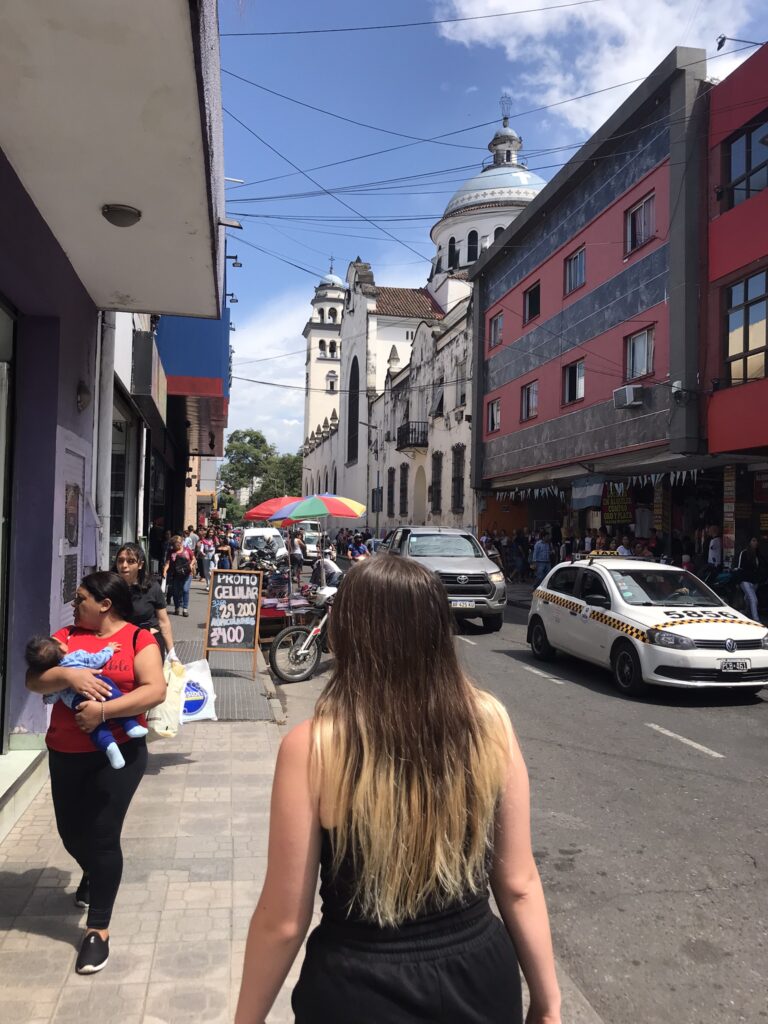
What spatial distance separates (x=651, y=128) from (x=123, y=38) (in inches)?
738

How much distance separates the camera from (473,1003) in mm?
1582

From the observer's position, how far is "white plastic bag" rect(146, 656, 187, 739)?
4.46 meters

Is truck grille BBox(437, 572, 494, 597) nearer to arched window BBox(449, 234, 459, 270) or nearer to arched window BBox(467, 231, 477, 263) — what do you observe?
arched window BBox(467, 231, 477, 263)

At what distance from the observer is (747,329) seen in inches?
637

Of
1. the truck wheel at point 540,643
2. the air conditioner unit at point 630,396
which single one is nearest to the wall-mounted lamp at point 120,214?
the truck wheel at point 540,643

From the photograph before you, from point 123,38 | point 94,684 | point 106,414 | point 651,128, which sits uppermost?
point 651,128

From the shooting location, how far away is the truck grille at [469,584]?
14.3 m

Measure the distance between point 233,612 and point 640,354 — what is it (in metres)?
13.9

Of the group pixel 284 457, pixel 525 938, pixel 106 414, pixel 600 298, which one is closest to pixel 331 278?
pixel 284 457

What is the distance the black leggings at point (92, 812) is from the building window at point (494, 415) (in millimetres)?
27073

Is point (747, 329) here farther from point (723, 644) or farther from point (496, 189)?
point (496, 189)

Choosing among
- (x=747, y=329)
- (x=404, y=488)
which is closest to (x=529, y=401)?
(x=747, y=329)

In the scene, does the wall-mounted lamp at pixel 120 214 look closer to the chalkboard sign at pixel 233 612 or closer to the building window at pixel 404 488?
the chalkboard sign at pixel 233 612

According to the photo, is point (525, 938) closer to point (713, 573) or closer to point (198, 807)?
point (198, 807)
